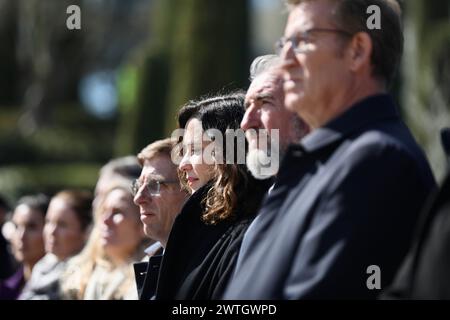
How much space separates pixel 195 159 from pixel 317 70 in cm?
134

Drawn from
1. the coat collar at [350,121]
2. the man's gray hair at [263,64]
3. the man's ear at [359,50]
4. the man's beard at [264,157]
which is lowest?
the man's beard at [264,157]

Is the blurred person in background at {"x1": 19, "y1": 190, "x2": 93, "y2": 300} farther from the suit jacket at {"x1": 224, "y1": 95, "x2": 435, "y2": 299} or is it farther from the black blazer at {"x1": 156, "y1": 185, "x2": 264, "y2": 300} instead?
the suit jacket at {"x1": 224, "y1": 95, "x2": 435, "y2": 299}

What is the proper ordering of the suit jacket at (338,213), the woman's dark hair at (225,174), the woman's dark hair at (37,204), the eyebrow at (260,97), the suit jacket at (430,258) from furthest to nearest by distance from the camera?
the woman's dark hair at (37,204) < the woman's dark hair at (225,174) < the eyebrow at (260,97) < the suit jacket at (338,213) < the suit jacket at (430,258)

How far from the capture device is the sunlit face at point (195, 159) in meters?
4.29

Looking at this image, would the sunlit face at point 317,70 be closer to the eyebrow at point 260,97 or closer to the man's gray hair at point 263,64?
the eyebrow at point 260,97

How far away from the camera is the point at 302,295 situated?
2.81m

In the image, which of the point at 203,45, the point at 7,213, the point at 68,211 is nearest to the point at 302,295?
the point at 68,211

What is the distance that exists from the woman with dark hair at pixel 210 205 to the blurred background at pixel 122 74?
14.9 inches

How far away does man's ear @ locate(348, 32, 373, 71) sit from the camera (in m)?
3.13

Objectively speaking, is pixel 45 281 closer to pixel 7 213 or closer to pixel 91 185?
pixel 7 213

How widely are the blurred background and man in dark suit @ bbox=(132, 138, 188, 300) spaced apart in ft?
1.59

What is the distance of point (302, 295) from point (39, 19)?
96.1 feet

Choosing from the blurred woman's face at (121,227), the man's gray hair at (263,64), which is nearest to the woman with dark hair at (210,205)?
the man's gray hair at (263,64)

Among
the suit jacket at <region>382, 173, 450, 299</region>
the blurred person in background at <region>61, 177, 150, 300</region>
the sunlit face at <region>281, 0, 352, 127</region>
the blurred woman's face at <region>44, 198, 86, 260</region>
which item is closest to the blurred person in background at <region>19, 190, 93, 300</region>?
the blurred woman's face at <region>44, 198, 86, 260</region>
